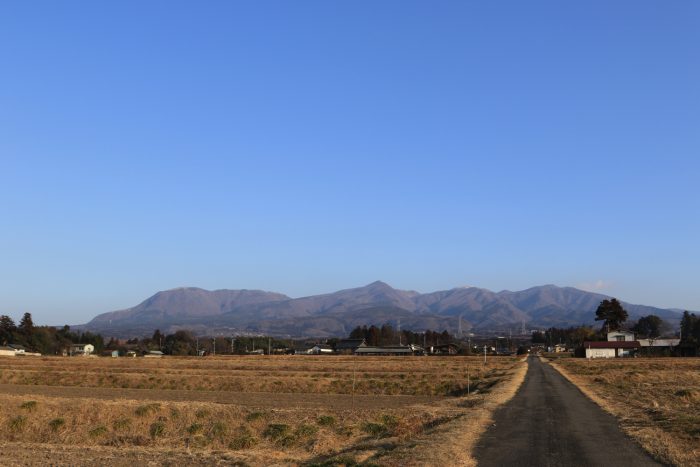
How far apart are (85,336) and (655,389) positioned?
164520 millimetres

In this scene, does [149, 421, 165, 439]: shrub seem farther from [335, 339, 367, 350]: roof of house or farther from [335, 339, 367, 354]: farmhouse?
[335, 339, 367, 350]: roof of house

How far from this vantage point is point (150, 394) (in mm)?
44875

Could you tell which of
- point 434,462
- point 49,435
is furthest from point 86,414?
point 434,462

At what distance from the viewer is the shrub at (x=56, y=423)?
25203mm

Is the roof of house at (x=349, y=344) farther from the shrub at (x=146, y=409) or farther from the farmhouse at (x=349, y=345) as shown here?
the shrub at (x=146, y=409)

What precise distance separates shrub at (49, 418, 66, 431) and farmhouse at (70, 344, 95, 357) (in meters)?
143

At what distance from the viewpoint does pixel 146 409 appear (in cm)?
2800

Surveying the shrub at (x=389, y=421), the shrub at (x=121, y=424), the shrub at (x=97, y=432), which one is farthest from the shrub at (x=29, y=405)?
the shrub at (x=389, y=421)

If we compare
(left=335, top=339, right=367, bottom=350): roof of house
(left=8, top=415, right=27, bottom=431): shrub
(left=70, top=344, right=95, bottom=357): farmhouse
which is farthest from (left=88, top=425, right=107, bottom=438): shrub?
(left=335, top=339, right=367, bottom=350): roof of house

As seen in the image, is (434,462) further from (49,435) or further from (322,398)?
(322,398)

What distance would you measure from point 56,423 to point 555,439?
18725 mm

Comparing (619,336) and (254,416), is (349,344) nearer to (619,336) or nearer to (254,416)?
(619,336)

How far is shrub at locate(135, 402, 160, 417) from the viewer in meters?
27.4

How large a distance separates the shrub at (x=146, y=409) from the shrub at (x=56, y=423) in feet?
9.69
